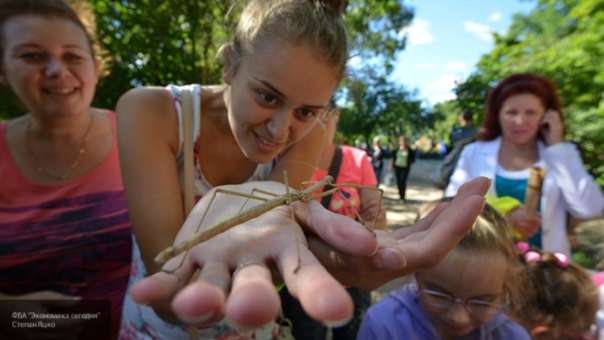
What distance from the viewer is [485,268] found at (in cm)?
177

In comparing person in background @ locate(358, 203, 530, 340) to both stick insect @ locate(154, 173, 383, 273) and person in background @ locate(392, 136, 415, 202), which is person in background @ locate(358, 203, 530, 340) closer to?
stick insect @ locate(154, 173, 383, 273)

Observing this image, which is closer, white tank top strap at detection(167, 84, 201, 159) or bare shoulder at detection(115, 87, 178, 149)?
bare shoulder at detection(115, 87, 178, 149)

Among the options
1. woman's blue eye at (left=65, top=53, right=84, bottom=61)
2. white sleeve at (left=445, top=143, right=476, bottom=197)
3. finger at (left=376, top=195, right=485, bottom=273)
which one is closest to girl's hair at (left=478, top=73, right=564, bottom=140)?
white sleeve at (left=445, top=143, right=476, bottom=197)

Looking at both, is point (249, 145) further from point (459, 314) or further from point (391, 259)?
point (459, 314)

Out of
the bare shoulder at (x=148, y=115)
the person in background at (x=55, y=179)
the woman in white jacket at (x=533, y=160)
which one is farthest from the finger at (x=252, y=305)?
the woman in white jacket at (x=533, y=160)

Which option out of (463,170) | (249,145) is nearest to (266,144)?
(249,145)

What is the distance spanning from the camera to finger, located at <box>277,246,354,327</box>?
0.62 metres

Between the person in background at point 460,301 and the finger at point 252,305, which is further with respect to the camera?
the person in background at point 460,301

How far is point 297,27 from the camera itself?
1504 mm

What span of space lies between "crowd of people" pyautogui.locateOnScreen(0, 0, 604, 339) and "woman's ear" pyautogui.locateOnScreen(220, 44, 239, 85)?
16 mm

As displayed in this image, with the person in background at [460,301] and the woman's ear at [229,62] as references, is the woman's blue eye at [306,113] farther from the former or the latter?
the person in background at [460,301]

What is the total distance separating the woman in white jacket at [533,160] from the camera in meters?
2.80

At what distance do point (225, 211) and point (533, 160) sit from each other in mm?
2758

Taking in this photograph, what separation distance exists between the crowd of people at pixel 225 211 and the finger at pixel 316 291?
1 cm
